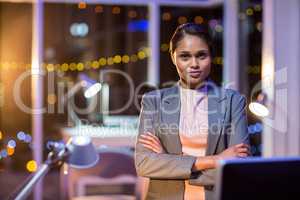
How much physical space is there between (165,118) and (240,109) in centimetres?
30

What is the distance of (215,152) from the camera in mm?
1812

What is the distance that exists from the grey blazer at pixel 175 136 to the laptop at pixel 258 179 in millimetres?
542

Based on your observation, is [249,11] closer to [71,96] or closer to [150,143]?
[71,96]

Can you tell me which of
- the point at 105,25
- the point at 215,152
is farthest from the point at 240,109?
the point at 105,25

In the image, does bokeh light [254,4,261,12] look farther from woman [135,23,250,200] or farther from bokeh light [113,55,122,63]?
woman [135,23,250,200]

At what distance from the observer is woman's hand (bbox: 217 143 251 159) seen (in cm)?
180

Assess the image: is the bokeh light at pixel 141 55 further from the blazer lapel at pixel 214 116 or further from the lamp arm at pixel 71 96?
the blazer lapel at pixel 214 116

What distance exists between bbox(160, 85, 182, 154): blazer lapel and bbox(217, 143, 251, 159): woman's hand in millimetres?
168

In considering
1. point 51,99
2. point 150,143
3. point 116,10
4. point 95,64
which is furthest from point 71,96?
point 150,143

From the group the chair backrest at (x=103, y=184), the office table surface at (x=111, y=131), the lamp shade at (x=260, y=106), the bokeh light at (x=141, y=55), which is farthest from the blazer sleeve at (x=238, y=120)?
the bokeh light at (x=141, y=55)

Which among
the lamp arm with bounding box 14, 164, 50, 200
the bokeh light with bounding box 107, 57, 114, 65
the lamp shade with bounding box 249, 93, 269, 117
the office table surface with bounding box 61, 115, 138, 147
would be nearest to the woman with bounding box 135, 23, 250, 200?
the lamp arm with bounding box 14, 164, 50, 200

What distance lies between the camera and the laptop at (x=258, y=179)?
3.82ft

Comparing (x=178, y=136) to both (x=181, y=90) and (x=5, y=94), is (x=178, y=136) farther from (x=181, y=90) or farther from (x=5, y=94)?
(x=5, y=94)

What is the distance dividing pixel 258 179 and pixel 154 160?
2.32 feet
